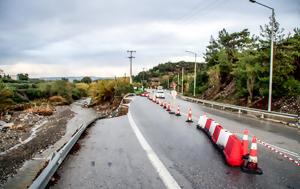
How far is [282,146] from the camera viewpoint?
1073 cm

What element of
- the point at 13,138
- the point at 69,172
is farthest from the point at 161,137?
the point at 13,138

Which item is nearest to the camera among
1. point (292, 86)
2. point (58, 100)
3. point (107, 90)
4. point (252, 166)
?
point (252, 166)

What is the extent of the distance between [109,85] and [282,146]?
6247cm

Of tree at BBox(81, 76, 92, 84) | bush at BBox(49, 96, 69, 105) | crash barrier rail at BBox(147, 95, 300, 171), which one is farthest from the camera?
tree at BBox(81, 76, 92, 84)

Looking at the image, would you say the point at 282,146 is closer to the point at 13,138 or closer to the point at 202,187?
the point at 202,187

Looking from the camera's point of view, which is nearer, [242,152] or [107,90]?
[242,152]

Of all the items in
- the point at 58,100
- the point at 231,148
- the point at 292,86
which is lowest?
the point at 58,100

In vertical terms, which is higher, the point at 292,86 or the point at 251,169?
the point at 292,86

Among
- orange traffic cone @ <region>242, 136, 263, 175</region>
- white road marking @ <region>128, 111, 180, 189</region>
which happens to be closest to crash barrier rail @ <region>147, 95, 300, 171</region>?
orange traffic cone @ <region>242, 136, 263, 175</region>

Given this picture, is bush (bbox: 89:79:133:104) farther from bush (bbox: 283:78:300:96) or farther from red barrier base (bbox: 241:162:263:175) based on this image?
red barrier base (bbox: 241:162:263:175)

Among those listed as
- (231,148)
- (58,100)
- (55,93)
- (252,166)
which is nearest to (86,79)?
(55,93)

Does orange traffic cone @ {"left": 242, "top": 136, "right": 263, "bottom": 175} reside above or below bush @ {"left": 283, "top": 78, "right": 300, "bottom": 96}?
below

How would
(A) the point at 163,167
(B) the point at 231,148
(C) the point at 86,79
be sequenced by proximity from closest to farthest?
(A) the point at 163,167, (B) the point at 231,148, (C) the point at 86,79

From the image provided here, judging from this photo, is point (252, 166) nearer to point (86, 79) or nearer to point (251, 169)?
point (251, 169)
